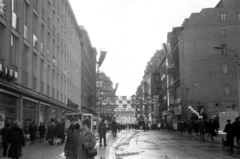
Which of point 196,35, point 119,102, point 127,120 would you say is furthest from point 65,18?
point 119,102

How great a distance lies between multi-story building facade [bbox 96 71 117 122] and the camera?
119m

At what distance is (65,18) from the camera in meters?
52.3

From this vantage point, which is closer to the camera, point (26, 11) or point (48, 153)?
point (48, 153)

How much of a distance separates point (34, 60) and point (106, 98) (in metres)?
99.9

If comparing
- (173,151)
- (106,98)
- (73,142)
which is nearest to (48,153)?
(173,151)

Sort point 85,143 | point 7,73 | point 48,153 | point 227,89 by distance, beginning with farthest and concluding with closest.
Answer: point 227,89 < point 7,73 < point 48,153 < point 85,143

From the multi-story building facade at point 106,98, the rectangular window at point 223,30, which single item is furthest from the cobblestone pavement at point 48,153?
the multi-story building facade at point 106,98

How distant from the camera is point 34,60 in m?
34.7

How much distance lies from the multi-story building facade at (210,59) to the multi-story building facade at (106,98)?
149 feet

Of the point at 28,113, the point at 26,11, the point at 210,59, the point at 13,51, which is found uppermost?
the point at 210,59

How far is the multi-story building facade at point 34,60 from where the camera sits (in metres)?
25.2

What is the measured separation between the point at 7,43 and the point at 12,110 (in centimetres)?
497

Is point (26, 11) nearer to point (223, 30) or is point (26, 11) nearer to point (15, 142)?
point (15, 142)

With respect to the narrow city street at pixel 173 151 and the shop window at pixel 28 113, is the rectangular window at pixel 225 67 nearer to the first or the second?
the narrow city street at pixel 173 151
